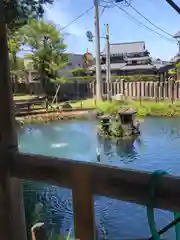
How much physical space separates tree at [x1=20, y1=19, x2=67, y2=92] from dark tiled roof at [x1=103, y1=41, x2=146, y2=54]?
720 centimetres

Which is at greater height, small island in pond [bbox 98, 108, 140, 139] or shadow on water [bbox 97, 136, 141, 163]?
small island in pond [bbox 98, 108, 140, 139]

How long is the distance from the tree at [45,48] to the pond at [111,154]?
604 centimetres

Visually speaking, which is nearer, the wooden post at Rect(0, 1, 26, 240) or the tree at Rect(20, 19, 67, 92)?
the wooden post at Rect(0, 1, 26, 240)

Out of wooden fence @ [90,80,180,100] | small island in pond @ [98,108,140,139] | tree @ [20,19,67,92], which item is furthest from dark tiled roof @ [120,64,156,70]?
small island in pond @ [98,108,140,139]

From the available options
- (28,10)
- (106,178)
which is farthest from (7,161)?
(28,10)

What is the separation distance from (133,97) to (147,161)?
10495mm

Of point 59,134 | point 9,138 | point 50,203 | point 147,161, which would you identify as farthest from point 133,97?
point 9,138

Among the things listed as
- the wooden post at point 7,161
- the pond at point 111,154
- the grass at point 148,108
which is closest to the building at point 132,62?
the grass at point 148,108

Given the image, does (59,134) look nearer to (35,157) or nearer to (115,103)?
(115,103)

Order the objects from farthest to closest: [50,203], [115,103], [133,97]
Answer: [133,97] < [115,103] < [50,203]

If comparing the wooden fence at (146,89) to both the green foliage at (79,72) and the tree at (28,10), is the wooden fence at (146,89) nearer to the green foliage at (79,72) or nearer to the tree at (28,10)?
the green foliage at (79,72)

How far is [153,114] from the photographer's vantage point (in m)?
13.9

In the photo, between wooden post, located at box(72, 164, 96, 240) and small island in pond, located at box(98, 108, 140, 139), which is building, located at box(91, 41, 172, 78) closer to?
small island in pond, located at box(98, 108, 140, 139)

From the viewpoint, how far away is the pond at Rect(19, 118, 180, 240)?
13.7 ft
